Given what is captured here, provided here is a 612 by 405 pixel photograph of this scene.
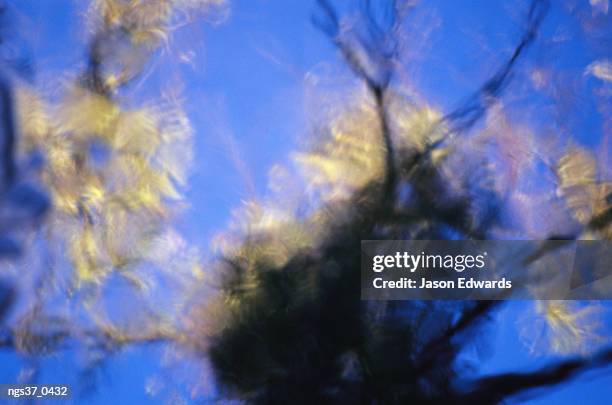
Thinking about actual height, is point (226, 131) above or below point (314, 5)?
below

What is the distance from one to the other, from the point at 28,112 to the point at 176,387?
42.1 inches

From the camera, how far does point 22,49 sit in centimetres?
213

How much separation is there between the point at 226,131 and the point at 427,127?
2.26 ft

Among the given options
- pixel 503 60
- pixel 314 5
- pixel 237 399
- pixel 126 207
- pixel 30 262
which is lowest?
pixel 237 399

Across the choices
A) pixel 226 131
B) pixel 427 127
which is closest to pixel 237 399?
pixel 226 131

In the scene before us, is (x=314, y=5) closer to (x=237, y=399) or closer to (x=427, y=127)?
(x=427, y=127)

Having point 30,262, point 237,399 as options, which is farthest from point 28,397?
point 237,399

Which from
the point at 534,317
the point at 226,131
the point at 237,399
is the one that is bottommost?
the point at 237,399

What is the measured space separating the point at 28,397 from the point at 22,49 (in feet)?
3.87

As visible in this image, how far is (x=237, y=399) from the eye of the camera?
2027 millimetres

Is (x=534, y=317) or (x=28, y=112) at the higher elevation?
(x=28, y=112)

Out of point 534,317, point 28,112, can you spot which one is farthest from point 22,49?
point 534,317

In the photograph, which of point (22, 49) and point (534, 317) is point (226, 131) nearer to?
point (22, 49)

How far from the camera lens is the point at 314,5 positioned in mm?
2135
